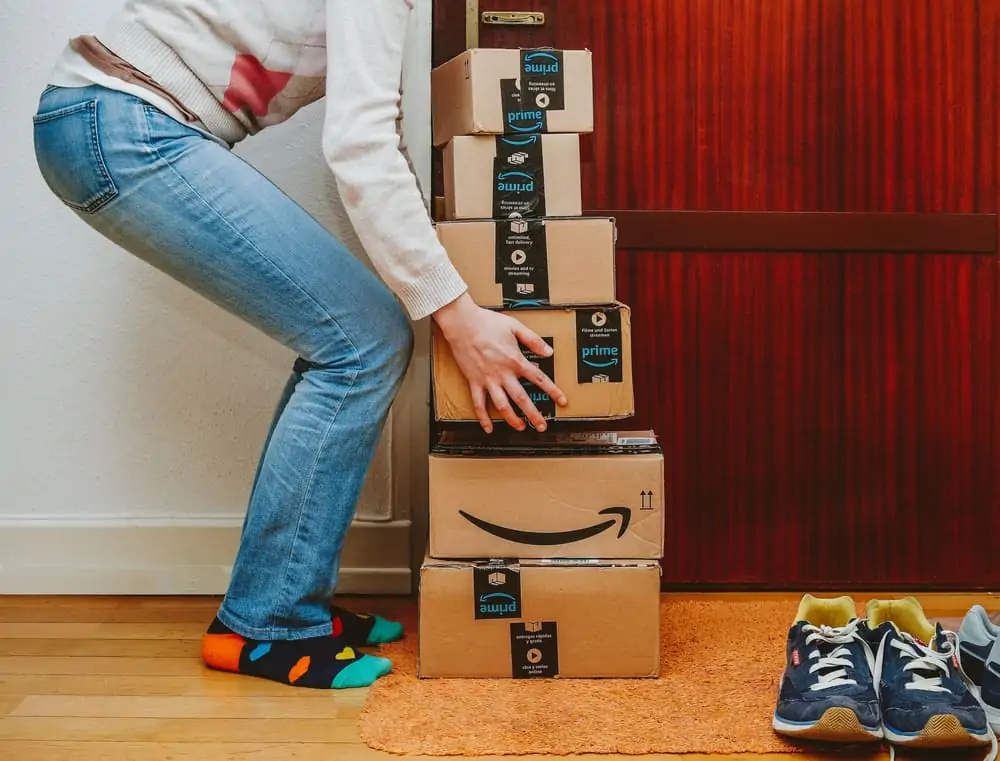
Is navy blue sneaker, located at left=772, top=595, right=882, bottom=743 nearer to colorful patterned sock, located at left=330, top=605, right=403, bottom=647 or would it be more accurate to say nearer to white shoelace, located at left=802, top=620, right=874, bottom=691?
white shoelace, located at left=802, top=620, right=874, bottom=691

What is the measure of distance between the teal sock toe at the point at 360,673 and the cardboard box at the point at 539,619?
0.06 metres

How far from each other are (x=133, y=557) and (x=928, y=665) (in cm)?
130

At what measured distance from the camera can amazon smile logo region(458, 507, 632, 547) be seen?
1194 millimetres

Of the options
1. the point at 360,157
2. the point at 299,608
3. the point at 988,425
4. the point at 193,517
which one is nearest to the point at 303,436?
the point at 299,608

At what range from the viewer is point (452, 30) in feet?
5.04

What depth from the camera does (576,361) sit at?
3.78 ft

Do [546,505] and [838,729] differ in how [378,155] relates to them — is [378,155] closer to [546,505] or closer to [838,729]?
[546,505]

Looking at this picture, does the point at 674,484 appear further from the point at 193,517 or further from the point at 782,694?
the point at 193,517

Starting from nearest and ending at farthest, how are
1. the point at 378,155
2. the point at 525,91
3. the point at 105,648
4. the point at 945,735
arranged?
the point at 945,735
the point at 378,155
the point at 525,91
the point at 105,648

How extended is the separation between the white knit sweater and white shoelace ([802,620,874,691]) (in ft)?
2.06

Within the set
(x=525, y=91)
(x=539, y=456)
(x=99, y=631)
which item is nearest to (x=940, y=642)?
(x=539, y=456)

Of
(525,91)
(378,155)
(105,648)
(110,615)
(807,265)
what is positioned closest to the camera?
(378,155)

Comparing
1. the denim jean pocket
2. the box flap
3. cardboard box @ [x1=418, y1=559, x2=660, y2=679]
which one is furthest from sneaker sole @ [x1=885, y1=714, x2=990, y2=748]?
the denim jean pocket

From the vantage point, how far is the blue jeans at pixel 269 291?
108 cm
